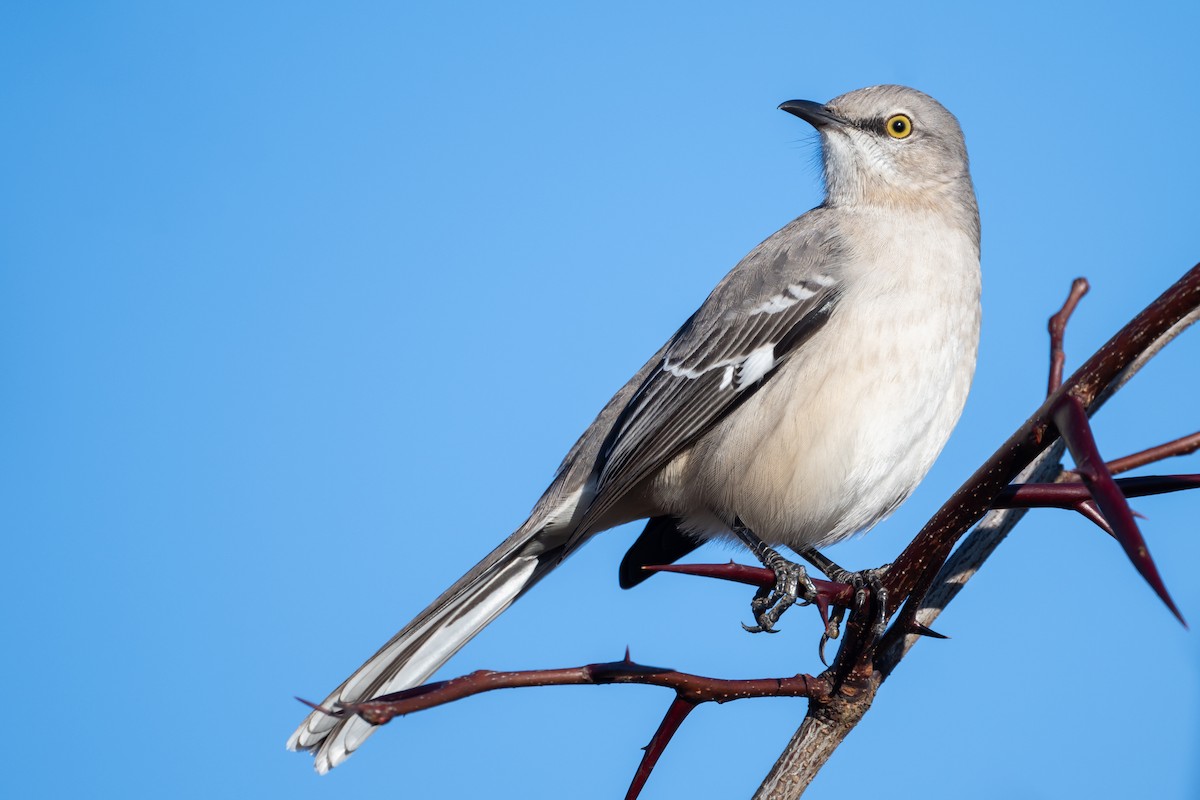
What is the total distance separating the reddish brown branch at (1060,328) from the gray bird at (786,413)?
1.54 m

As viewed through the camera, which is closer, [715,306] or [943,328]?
[943,328]

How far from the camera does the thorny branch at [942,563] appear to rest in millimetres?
1757

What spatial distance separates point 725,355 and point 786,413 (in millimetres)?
527

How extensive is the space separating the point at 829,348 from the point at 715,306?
0.95 metres

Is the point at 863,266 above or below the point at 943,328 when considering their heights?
above

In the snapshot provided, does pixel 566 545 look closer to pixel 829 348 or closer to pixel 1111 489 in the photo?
pixel 829 348

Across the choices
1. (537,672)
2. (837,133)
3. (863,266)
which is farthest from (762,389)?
(537,672)

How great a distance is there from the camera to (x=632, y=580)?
18.4 feet

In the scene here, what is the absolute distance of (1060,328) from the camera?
3.11 metres

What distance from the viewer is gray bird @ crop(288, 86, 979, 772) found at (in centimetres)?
476


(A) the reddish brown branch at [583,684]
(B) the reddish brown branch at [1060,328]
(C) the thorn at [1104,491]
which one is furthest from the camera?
(B) the reddish brown branch at [1060,328]

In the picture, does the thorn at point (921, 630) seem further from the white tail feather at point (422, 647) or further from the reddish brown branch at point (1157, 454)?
the white tail feather at point (422, 647)

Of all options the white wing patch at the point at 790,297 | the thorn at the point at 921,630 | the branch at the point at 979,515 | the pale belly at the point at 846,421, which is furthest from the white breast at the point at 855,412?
the thorn at the point at 921,630

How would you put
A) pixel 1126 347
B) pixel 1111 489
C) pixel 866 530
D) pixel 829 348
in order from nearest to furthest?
pixel 1111 489, pixel 1126 347, pixel 829 348, pixel 866 530
